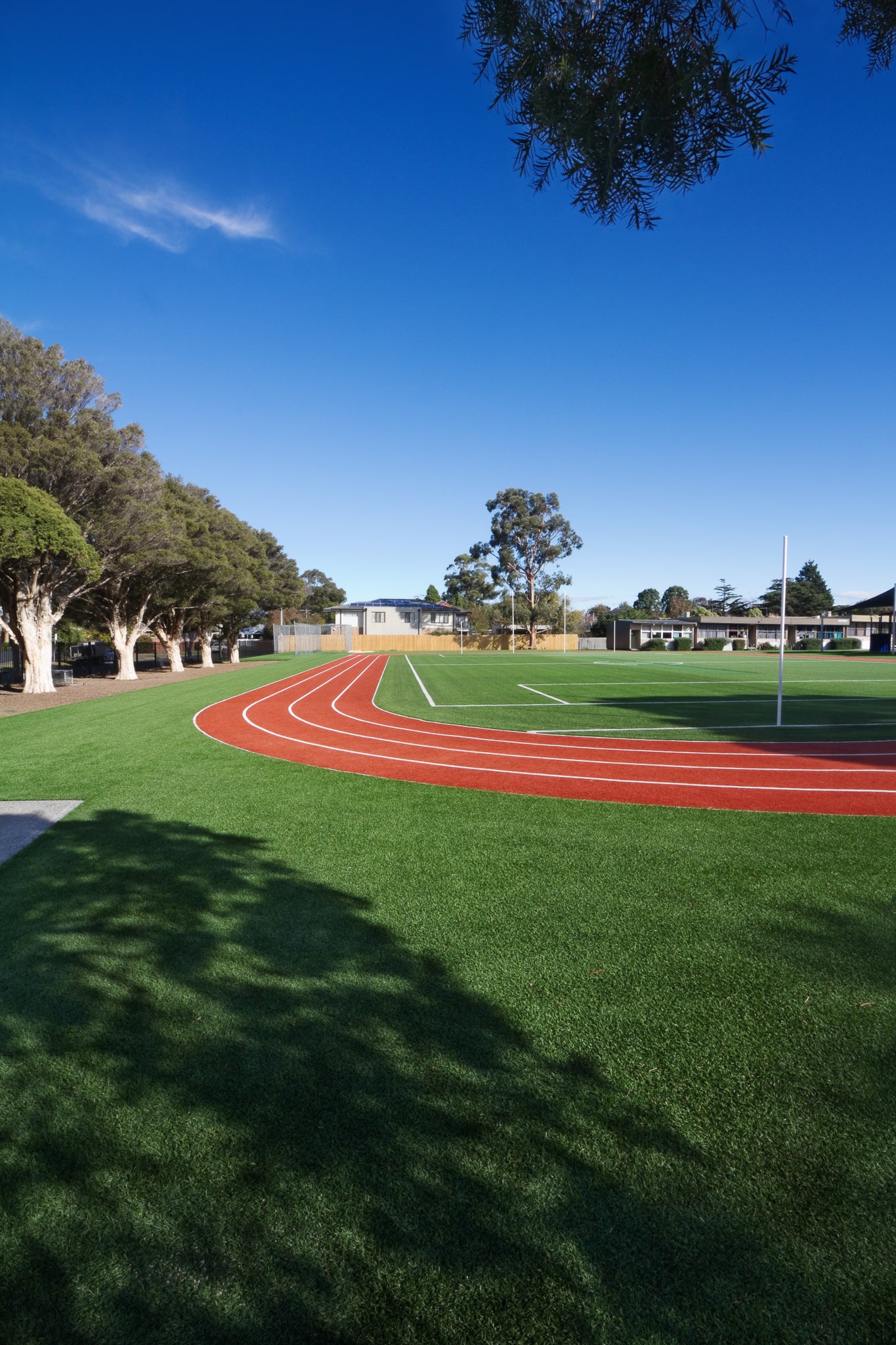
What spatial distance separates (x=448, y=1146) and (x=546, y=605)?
3263 inches

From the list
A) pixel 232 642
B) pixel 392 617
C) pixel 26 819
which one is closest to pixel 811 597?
pixel 392 617

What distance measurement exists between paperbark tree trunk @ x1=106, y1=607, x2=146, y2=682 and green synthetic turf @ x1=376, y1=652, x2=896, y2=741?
12.5 meters

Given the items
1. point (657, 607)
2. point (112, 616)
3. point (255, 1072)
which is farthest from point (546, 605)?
point (657, 607)

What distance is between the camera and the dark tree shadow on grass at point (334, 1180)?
2043mm

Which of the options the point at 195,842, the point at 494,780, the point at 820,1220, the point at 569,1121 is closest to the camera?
the point at 820,1220

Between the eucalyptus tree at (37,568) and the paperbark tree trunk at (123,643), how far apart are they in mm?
5800

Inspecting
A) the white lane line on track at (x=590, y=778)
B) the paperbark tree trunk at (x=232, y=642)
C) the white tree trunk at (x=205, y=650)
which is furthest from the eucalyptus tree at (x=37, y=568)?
the paperbark tree trunk at (x=232, y=642)

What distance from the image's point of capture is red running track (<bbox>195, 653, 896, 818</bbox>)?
8.27 metres

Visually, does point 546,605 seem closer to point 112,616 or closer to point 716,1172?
point 112,616

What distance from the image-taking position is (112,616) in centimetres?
3083

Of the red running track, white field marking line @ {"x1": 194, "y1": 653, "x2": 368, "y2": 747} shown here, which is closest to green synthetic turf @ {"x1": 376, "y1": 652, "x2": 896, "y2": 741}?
the red running track

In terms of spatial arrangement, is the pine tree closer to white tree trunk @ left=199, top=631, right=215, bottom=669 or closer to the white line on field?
white tree trunk @ left=199, top=631, right=215, bottom=669

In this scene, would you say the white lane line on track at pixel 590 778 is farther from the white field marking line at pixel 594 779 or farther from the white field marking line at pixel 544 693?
the white field marking line at pixel 544 693

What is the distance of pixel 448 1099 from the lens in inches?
115
